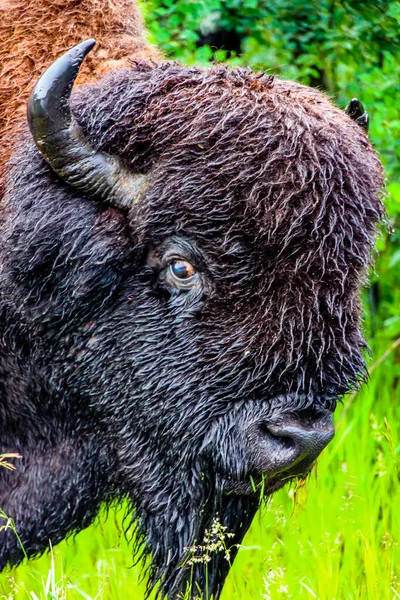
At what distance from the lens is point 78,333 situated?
3201 mm

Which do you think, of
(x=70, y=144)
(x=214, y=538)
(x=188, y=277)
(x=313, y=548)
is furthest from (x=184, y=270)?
(x=313, y=548)

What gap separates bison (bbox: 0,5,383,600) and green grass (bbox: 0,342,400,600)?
42cm

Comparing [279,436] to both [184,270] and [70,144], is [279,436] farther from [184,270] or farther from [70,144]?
[70,144]

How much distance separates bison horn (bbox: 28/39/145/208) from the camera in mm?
3033

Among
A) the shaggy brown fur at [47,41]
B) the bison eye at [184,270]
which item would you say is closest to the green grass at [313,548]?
the bison eye at [184,270]

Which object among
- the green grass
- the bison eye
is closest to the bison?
the bison eye

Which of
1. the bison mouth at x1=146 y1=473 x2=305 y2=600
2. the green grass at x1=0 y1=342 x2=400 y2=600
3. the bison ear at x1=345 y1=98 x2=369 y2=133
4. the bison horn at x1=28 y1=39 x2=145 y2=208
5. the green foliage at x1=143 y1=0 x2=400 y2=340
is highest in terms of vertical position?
the bison ear at x1=345 y1=98 x2=369 y2=133

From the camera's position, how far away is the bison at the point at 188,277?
288 cm

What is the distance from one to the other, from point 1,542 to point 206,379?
1251mm

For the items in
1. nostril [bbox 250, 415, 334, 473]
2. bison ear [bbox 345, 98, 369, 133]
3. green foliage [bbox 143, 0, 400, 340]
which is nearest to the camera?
nostril [bbox 250, 415, 334, 473]

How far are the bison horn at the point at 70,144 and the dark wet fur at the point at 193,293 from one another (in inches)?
2.1

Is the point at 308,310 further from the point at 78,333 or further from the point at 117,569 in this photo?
the point at 117,569

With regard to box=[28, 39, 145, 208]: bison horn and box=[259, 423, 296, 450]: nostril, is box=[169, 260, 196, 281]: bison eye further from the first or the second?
box=[259, 423, 296, 450]: nostril

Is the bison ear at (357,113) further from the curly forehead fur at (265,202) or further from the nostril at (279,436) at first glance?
the nostril at (279,436)
